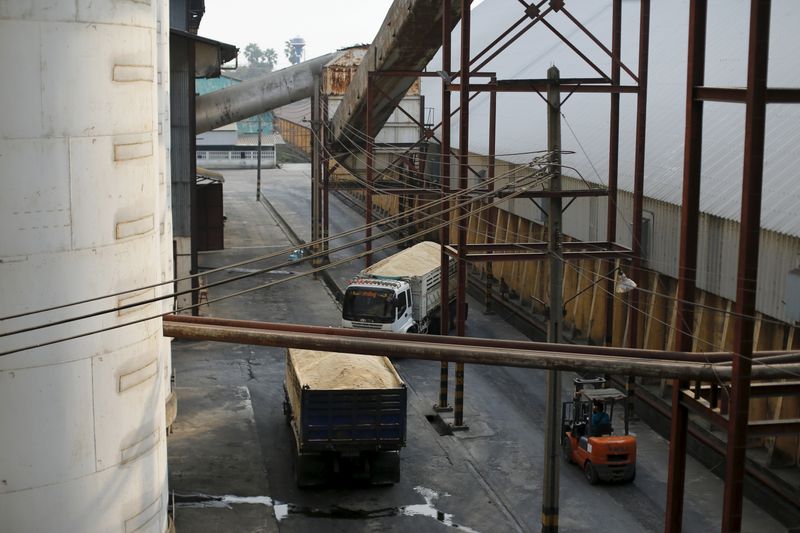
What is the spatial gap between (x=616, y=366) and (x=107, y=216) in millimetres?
5905

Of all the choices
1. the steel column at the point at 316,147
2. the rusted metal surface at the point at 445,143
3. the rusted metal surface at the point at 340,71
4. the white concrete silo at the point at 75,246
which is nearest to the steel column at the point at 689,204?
the white concrete silo at the point at 75,246

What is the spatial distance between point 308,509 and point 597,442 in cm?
623

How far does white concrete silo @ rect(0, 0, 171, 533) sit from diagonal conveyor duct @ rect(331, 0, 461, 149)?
19.5m

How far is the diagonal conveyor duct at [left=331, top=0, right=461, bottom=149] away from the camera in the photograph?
31359 mm

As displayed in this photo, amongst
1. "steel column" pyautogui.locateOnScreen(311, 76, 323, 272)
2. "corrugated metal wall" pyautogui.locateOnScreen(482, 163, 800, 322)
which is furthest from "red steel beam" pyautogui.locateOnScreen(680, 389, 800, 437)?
"steel column" pyautogui.locateOnScreen(311, 76, 323, 272)

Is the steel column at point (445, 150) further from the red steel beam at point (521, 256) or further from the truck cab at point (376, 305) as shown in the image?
the truck cab at point (376, 305)

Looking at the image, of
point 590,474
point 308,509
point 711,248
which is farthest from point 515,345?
point 711,248

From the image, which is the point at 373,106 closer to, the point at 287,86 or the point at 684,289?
the point at 287,86

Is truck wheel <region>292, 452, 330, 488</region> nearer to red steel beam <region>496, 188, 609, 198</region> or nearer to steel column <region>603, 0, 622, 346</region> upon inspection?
red steel beam <region>496, 188, 609, 198</region>

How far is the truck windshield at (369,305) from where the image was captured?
32781 millimetres

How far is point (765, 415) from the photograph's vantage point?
24.0 meters

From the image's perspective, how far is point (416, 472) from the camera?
24594 mm

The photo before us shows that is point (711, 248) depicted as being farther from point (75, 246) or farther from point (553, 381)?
point (75, 246)

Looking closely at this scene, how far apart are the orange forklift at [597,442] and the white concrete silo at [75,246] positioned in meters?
13.3
